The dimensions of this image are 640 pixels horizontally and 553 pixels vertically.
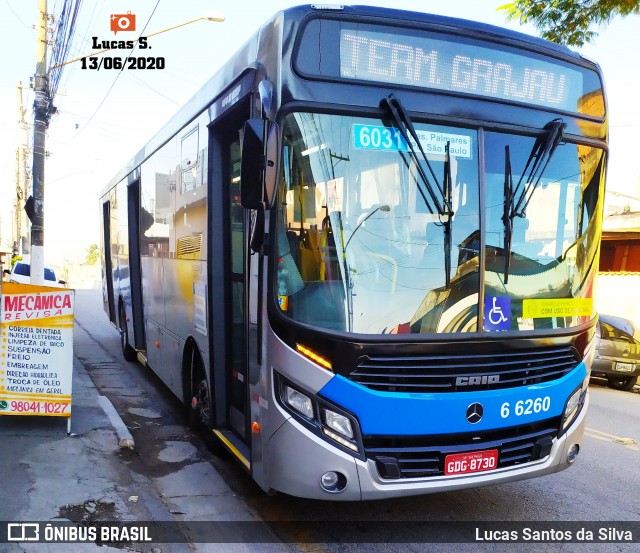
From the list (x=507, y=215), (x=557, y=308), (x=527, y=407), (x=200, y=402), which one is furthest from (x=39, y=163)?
(x=527, y=407)

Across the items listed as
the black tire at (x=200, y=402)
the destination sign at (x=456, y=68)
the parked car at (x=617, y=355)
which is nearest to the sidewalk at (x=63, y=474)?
the black tire at (x=200, y=402)

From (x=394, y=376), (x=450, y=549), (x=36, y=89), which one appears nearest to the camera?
(x=394, y=376)

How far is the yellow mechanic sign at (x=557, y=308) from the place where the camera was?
13.7 feet

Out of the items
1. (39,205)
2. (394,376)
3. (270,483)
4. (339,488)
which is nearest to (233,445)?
(270,483)

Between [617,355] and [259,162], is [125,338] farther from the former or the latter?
[617,355]

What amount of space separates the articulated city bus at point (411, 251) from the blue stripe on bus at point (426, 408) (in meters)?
0.01

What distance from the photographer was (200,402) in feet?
19.8

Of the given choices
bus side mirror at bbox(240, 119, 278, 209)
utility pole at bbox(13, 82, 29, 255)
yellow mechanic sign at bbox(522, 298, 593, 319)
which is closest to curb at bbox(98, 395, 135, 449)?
bus side mirror at bbox(240, 119, 278, 209)

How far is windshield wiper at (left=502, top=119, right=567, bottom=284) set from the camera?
4090 millimetres

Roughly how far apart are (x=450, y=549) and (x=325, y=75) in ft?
10.8

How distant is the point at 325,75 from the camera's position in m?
3.83

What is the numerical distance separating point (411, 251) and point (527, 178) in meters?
1.04

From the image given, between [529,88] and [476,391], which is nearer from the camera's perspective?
[476,391]

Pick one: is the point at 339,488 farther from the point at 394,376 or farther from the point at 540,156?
the point at 540,156
